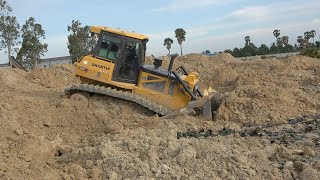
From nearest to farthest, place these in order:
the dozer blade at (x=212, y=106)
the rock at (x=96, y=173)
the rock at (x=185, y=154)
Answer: the rock at (x=96, y=173), the rock at (x=185, y=154), the dozer blade at (x=212, y=106)

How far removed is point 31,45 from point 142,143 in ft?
86.3

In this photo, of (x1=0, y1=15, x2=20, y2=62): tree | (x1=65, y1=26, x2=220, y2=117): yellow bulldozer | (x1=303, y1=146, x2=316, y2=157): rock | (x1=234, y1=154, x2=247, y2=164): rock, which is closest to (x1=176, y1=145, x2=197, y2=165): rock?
(x1=234, y1=154, x2=247, y2=164): rock

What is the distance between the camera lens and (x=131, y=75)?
11.0 metres

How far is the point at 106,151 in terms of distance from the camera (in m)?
6.52

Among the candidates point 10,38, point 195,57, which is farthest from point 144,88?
point 10,38

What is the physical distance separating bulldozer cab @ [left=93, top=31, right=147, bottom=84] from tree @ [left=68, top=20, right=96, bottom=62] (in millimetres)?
23630

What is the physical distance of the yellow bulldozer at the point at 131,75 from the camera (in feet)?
35.0

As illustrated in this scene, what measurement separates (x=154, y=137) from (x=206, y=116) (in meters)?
2.98

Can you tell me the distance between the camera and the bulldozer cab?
10.8 m

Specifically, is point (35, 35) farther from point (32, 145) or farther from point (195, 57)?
point (32, 145)

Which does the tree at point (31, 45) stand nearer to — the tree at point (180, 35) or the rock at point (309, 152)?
the tree at point (180, 35)

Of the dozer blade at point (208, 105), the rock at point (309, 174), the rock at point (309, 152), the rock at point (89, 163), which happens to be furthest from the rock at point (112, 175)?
the dozer blade at point (208, 105)

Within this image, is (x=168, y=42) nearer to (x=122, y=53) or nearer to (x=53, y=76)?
(x=53, y=76)

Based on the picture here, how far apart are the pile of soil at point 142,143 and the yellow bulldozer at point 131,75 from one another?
427 millimetres
